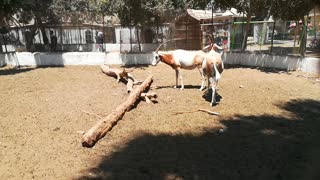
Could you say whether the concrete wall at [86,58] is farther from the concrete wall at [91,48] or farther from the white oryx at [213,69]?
the white oryx at [213,69]

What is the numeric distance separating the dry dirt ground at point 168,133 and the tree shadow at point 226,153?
0.06 ft

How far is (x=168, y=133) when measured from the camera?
845 cm

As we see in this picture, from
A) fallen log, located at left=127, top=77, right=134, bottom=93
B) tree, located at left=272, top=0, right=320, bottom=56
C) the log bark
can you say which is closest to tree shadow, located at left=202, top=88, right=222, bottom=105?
the log bark

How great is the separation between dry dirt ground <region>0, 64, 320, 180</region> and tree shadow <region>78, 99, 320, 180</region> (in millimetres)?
19

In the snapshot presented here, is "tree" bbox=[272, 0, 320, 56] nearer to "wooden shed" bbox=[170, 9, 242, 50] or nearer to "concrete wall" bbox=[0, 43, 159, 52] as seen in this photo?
"wooden shed" bbox=[170, 9, 242, 50]

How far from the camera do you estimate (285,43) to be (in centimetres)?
2086

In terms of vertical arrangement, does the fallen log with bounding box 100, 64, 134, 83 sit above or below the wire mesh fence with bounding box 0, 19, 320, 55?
below

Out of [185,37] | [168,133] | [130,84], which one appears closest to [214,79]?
[168,133]

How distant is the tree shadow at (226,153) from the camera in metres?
6.27

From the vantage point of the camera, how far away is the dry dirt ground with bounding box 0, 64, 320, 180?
6.48m

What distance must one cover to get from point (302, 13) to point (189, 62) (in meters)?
11.4

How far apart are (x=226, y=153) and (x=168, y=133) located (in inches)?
69.4

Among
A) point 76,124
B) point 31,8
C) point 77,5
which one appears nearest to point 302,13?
point 76,124

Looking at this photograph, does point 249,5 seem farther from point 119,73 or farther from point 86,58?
point 86,58
